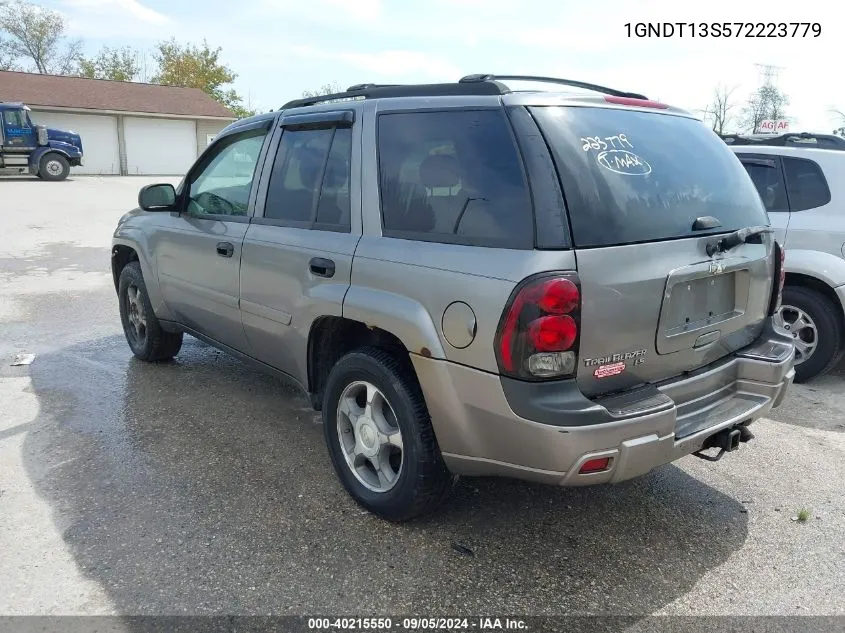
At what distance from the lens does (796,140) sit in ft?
19.5

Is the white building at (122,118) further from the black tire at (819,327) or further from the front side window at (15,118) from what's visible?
the black tire at (819,327)

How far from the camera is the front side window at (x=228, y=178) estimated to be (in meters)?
4.11

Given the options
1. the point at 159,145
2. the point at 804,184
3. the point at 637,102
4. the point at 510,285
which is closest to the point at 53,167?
the point at 159,145

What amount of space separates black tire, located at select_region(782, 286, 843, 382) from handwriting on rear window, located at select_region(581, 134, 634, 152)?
3.13 m

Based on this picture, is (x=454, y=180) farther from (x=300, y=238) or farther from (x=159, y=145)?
(x=159, y=145)

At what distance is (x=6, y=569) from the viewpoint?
2791 mm

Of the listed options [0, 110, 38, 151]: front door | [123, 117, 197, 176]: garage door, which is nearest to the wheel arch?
[0, 110, 38, 151]: front door

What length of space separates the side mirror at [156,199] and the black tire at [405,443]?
2270 millimetres

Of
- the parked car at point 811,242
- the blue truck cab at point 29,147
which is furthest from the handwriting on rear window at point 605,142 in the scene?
the blue truck cab at point 29,147

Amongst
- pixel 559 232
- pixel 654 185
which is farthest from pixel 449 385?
pixel 654 185

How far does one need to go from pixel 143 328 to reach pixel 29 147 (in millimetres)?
24832

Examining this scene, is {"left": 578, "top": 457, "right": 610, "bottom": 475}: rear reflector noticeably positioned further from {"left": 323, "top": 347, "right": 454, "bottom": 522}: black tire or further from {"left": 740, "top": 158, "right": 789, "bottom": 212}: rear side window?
{"left": 740, "top": 158, "right": 789, "bottom": 212}: rear side window

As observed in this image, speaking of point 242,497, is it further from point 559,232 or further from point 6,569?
point 559,232

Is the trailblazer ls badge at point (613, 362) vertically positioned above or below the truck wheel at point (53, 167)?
below
